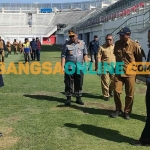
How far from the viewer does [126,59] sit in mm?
6312

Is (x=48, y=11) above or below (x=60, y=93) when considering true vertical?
above

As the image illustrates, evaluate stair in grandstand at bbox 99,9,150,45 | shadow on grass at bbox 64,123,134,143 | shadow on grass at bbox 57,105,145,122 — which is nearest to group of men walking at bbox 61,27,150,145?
shadow on grass at bbox 57,105,145,122

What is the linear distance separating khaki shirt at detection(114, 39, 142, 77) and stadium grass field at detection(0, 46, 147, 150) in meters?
1.17

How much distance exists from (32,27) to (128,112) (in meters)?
73.0

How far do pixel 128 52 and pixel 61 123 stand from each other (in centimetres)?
198

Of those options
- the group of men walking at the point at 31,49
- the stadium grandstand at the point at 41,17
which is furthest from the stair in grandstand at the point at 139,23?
the stadium grandstand at the point at 41,17

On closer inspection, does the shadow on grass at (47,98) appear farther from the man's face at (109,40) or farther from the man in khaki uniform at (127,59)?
the man in khaki uniform at (127,59)

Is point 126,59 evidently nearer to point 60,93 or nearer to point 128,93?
point 128,93

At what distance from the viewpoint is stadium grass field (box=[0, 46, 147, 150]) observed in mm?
4879

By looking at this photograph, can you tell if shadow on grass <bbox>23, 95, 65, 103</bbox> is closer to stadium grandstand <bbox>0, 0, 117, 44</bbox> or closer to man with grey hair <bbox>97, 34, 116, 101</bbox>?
man with grey hair <bbox>97, 34, 116, 101</bbox>

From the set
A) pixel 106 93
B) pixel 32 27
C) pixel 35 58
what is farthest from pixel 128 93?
pixel 32 27

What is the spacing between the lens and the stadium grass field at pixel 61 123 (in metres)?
4.88

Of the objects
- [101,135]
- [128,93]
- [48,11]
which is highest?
[48,11]

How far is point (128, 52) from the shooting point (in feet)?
20.5
